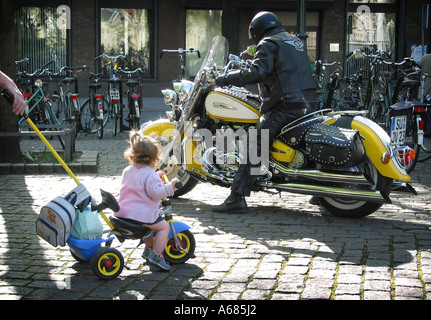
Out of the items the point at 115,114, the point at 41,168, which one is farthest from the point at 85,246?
the point at 115,114

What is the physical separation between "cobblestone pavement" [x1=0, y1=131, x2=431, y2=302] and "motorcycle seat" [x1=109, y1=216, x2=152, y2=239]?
25 centimetres

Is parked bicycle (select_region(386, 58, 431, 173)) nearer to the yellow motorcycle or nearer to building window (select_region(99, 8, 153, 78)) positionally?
the yellow motorcycle

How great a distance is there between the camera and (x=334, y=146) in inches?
239

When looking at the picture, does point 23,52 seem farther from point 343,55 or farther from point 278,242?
point 278,242

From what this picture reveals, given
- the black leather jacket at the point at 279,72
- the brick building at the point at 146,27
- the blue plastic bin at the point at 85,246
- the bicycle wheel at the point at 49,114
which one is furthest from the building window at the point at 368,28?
the blue plastic bin at the point at 85,246

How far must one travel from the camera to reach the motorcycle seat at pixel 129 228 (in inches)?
180

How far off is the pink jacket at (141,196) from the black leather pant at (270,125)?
2046mm

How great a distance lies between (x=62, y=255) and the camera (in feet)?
16.5

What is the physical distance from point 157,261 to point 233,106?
99.5 inches

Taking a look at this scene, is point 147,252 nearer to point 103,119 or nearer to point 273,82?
point 273,82

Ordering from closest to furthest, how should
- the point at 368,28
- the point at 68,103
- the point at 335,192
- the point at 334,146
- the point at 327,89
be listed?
the point at 334,146, the point at 335,192, the point at 68,103, the point at 327,89, the point at 368,28
